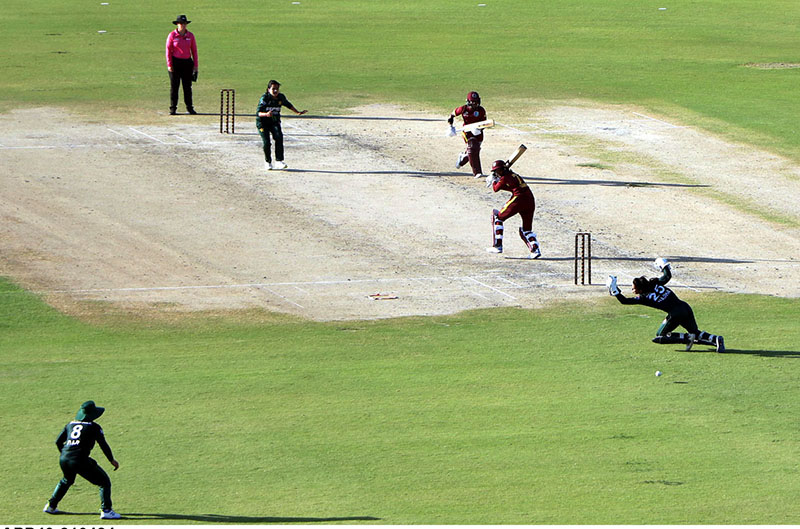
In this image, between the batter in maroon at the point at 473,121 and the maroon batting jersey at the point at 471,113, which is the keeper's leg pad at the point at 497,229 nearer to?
the batter in maroon at the point at 473,121

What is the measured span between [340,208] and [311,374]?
37.1 ft

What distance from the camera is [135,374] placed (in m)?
19.4

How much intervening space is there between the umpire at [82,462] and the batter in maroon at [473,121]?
18.8 m

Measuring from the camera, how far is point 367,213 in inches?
1183

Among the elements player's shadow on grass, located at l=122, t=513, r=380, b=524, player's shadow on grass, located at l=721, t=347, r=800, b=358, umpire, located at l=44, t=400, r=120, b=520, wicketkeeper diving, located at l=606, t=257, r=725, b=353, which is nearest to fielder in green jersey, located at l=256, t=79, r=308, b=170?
wicketkeeper diving, located at l=606, t=257, r=725, b=353

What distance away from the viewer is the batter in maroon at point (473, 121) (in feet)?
105

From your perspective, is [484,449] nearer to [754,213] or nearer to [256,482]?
[256,482]

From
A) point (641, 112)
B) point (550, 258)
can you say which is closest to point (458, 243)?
point (550, 258)

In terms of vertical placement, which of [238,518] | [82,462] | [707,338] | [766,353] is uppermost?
[707,338]

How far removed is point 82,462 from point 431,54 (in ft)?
129

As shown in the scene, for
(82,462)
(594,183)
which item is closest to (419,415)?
(82,462)

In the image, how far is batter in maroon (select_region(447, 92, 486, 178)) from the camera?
105 feet

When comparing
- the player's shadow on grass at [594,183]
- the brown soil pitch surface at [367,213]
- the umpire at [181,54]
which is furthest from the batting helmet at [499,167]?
the umpire at [181,54]

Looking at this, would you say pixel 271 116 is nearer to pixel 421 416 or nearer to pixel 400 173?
pixel 400 173
